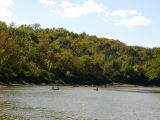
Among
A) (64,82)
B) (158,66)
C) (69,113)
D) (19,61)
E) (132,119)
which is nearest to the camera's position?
(132,119)

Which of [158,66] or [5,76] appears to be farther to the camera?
[158,66]

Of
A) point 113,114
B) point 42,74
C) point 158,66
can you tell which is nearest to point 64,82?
point 42,74

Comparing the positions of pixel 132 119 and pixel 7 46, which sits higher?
pixel 7 46

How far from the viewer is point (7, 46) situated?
6038 inches

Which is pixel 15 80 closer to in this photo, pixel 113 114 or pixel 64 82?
pixel 64 82

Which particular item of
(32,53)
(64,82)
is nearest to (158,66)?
(64,82)

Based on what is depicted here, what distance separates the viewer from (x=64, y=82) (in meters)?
190

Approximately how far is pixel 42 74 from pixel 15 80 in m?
29.0

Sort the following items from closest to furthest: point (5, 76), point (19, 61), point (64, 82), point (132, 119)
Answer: point (132, 119) < point (5, 76) < point (19, 61) < point (64, 82)

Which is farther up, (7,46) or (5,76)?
(7,46)

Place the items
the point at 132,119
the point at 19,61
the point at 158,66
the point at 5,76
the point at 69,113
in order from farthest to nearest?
1. the point at 19,61
2. the point at 158,66
3. the point at 5,76
4. the point at 69,113
5. the point at 132,119

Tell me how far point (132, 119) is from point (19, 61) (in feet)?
409

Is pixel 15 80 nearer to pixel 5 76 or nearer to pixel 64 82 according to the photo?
pixel 5 76

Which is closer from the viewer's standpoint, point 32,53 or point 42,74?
point 42,74
